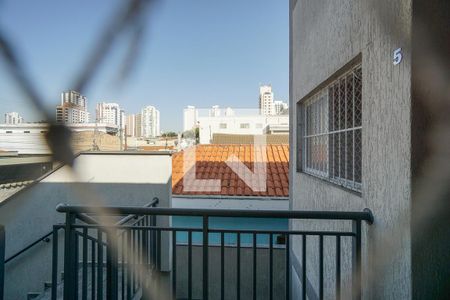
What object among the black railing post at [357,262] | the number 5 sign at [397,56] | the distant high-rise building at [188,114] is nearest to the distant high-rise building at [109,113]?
the distant high-rise building at [188,114]

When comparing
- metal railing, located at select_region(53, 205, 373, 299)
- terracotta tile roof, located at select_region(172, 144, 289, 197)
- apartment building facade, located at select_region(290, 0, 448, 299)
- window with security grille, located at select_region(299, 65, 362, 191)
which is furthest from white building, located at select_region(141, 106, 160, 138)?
terracotta tile roof, located at select_region(172, 144, 289, 197)

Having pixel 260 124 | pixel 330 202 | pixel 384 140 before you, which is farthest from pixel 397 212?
pixel 260 124

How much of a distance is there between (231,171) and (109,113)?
8.50 m

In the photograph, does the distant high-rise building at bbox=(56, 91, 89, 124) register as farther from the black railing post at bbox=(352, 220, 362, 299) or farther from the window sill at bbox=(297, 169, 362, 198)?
the window sill at bbox=(297, 169, 362, 198)

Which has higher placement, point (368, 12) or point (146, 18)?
point (368, 12)

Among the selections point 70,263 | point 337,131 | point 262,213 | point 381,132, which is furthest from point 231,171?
point 381,132

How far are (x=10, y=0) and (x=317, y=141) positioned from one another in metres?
4.01

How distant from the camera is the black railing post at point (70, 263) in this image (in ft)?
7.55

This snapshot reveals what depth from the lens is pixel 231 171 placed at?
8969 mm

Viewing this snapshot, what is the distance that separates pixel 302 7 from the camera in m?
4.41

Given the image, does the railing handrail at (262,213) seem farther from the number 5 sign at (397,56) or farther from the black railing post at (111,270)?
the number 5 sign at (397,56)

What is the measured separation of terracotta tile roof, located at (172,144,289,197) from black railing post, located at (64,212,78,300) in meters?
4.26

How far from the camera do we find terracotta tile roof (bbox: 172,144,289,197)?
7.72 m

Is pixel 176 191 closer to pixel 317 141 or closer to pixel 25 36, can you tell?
pixel 317 141
